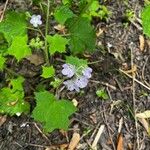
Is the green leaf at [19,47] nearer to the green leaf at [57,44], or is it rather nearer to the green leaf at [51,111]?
the green leaf at [57,44]

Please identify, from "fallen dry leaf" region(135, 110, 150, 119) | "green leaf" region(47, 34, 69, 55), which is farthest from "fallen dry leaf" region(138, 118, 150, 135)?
"green leaf" region(47, 34, 69, 55)

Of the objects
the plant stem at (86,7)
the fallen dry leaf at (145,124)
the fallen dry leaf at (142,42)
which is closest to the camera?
the fallen dry leaf at (145,124)

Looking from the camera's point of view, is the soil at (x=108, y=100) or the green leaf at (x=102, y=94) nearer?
the soil at (x=108, y=100)

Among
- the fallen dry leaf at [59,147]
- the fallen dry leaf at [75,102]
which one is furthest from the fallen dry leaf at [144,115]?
the fallen dry leaf at [59,147]

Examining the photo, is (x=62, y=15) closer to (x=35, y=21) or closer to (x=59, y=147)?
(x=35, y=21)

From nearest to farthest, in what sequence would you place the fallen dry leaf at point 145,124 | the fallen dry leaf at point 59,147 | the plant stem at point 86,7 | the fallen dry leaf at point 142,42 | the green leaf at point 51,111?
the green leaf at point 51,111, the fallen dry leaf at point 59,147, the fallen dry leaf at point 145,124, the plant stem at point 86,7, the fallen dry leaf at point 142,42

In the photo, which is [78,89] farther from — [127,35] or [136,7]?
[136,7]
